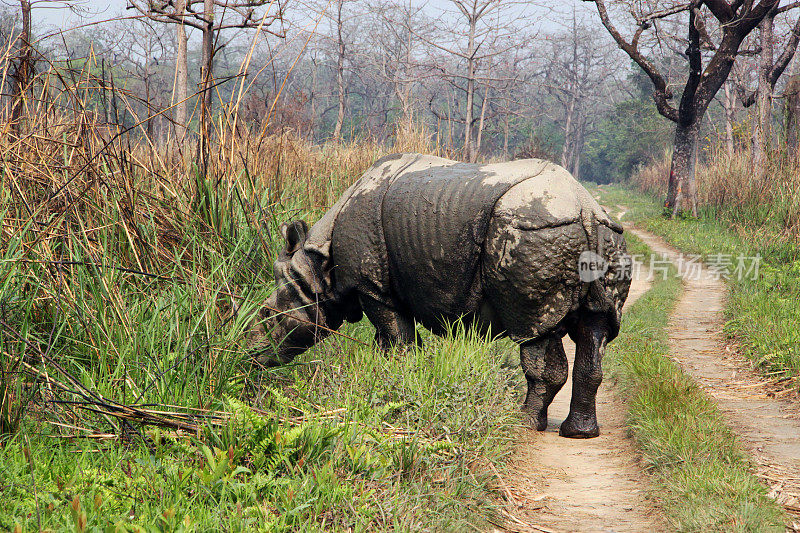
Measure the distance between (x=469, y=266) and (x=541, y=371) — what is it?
0.79 m

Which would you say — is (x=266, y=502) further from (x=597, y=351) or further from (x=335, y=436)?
(x=597, y=351)

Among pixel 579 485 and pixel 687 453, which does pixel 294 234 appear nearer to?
pixel 579 485

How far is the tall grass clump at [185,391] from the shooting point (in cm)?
275

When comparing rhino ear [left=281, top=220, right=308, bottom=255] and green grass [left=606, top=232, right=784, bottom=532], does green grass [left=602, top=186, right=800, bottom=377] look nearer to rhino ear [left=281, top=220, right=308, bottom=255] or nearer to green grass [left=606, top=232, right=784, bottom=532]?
green grass [left=606, top=232, right=784, bottom=532]

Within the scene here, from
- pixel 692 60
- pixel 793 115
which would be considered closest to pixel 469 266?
pixel 793 115

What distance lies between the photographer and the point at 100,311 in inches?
146

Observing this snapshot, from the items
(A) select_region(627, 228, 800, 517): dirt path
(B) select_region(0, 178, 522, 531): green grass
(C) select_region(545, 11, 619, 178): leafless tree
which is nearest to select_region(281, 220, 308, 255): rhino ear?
(B) select_region(0, 178, 522, 531): green grass

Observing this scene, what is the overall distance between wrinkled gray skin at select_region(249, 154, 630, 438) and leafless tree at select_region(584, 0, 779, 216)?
1271cm

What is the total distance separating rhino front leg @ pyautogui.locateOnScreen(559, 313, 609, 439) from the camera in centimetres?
427

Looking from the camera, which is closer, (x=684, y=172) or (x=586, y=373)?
(x=586, y=373)

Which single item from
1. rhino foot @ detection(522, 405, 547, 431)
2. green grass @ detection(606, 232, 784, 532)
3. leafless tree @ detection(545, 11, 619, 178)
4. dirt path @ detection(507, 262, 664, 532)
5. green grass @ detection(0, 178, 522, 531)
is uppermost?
leafless tree @ detection(545, 11, 619, 178)

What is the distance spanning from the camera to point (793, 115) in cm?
1010

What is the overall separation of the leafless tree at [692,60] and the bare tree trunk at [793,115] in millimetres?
3570

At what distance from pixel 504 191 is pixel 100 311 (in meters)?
2.24
